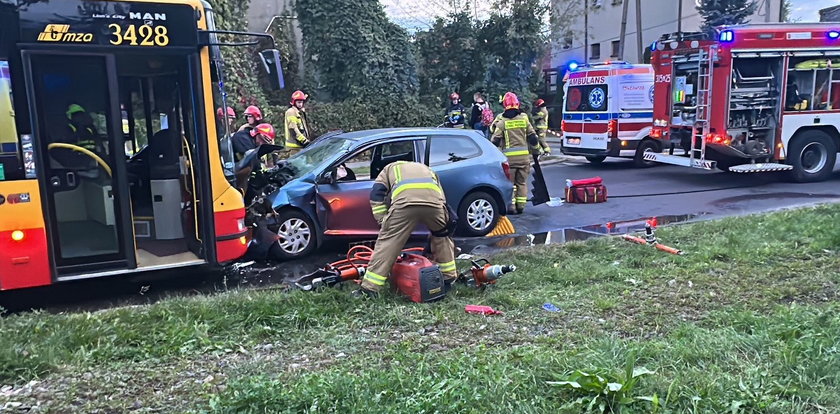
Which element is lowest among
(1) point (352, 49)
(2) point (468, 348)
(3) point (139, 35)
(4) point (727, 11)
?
(2) point (468, 348)

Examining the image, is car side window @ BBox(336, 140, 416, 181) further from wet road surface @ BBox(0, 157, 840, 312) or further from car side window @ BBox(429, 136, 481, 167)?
wet road surface @ BBox(0, 157, 840, 312)

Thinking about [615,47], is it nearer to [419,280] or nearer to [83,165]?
[419,280]

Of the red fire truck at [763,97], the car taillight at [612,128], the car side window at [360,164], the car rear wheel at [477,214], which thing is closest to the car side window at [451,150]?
the car rear wheel at [477,214]

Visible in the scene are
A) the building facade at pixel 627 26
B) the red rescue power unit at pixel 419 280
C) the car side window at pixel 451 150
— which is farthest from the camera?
the building facade at pixel 627 26

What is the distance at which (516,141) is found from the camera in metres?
10.4

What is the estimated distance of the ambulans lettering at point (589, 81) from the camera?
15547 mm

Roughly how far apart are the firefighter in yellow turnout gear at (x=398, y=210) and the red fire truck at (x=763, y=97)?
8901mm

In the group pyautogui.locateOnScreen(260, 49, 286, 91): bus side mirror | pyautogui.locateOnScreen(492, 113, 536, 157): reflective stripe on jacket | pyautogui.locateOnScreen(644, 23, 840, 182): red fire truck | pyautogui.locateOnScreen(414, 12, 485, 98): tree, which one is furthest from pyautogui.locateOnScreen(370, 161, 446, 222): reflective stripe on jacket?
pyautogui.locateOnScreen(414, 12, 485, 98): tree

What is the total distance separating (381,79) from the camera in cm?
1956

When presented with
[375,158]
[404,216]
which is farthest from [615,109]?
[404,216]

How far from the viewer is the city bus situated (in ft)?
17.2

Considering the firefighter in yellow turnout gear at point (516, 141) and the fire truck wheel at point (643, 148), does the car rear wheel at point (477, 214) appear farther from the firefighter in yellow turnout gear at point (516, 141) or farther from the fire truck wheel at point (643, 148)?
the fire truck wheel at point (643, 148)

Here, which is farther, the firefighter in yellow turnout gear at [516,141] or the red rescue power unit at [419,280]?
the firefighter in yellow turnout gear at [516,141]

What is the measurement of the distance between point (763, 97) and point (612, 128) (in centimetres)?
347
